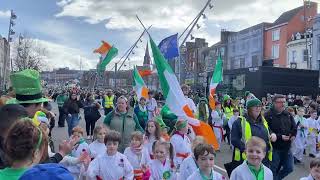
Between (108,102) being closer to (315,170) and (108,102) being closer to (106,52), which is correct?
(106,52)

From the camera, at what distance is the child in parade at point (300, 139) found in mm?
12695

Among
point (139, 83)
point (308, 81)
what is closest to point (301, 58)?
point (308, 81)

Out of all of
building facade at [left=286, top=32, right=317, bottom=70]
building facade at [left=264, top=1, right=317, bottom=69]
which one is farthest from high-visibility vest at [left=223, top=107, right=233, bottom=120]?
building facade at [left=264, top=1, right=317, bottom=69]

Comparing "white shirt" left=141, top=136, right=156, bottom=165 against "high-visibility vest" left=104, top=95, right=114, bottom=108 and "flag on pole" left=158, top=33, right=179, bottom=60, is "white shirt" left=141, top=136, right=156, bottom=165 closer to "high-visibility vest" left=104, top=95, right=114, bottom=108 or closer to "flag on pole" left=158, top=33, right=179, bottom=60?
"flag on pole" left=158, top=33, right=179, bottom=60

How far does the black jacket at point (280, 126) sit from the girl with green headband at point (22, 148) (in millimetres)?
5898

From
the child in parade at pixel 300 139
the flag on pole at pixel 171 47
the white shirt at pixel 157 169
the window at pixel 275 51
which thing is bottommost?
the child in parade at pixel 300 139

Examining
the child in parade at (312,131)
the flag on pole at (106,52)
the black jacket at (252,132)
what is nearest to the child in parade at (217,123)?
the child in parade at (312,131)

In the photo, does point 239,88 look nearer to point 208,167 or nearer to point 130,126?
point 130,126

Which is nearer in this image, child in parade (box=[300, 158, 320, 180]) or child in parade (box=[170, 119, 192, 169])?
child in parade (box=[300, 158, 320, 180])

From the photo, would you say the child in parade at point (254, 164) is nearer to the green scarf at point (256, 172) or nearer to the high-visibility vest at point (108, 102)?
the green scarf at point (256, 172)

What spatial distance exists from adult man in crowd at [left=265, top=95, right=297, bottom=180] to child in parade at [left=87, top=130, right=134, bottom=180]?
9.65ft

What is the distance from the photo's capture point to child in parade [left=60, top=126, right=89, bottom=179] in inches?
215

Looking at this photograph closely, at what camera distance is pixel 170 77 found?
261 inches

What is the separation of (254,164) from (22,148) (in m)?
3.41
